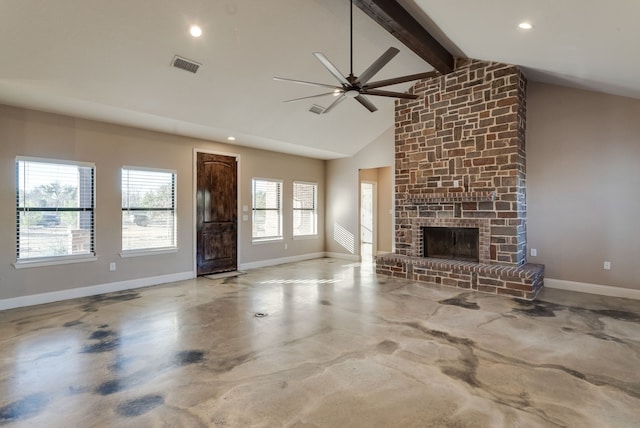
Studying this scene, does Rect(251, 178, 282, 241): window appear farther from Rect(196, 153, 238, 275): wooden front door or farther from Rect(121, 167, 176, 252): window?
Rect(121, 167, 176, 252): window

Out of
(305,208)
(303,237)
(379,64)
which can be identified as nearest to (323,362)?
(379,64)

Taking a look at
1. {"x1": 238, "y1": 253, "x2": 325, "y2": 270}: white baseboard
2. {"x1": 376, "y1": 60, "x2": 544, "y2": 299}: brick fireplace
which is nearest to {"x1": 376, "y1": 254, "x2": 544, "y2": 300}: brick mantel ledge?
{"x1": 376, "y1": 60, "x2": 544, "y2": 299}: brick fireplace

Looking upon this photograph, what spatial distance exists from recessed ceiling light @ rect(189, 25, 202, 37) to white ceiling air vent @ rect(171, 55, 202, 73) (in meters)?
0.40

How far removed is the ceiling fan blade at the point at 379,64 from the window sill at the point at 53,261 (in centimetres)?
474

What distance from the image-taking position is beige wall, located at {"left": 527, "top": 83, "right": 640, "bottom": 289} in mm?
4859

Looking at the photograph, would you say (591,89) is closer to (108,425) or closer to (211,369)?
(211,369)

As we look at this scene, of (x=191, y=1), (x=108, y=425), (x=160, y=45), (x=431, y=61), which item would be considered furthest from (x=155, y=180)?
(x=431, y=61)

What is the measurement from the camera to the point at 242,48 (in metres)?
4.16

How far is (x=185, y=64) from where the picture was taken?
4.16 metres

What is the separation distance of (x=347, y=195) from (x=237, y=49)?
507cm

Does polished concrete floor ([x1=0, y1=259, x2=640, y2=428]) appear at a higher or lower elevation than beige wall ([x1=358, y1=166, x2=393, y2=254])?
lower

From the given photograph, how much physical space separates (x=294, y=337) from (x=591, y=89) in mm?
5624

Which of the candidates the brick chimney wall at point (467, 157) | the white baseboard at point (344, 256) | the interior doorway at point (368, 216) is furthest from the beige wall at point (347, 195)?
the brick chimney wall at point (467, 157)

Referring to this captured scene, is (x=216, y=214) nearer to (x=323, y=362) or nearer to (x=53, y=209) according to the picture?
(x=53, y=209)
